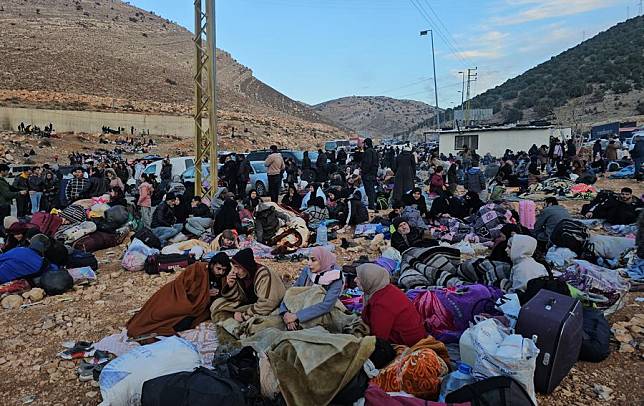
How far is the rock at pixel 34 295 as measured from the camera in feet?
20.0

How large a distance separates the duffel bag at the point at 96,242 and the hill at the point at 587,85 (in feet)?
134

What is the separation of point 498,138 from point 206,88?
18.0m

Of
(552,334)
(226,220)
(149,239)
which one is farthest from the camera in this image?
(226,220)

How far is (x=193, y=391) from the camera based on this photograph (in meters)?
3.07

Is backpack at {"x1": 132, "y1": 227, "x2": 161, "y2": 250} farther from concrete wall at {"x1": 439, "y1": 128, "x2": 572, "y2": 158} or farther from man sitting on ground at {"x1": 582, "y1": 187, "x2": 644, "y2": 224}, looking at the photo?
concrete wall at {"x1": 439, "y1": 128, "x2": 572, "y2": 158}

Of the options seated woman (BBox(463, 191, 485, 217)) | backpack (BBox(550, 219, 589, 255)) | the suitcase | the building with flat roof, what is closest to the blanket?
the suitcase

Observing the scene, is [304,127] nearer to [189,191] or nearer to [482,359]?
[189,191]

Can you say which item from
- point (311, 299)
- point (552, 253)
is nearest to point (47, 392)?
point (311, 299)

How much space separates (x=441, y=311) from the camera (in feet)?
14.9

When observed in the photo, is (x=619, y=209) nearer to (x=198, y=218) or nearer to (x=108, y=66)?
(x=198, y=218)

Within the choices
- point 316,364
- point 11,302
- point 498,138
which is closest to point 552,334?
point 316,364

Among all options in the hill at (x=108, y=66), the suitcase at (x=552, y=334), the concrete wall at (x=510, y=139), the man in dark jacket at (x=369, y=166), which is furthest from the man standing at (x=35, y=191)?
the hill at (x=108, y=66)

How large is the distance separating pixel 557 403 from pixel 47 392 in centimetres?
384

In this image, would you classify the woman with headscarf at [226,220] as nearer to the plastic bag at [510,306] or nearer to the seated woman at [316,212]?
the seated woman at [316,212]
